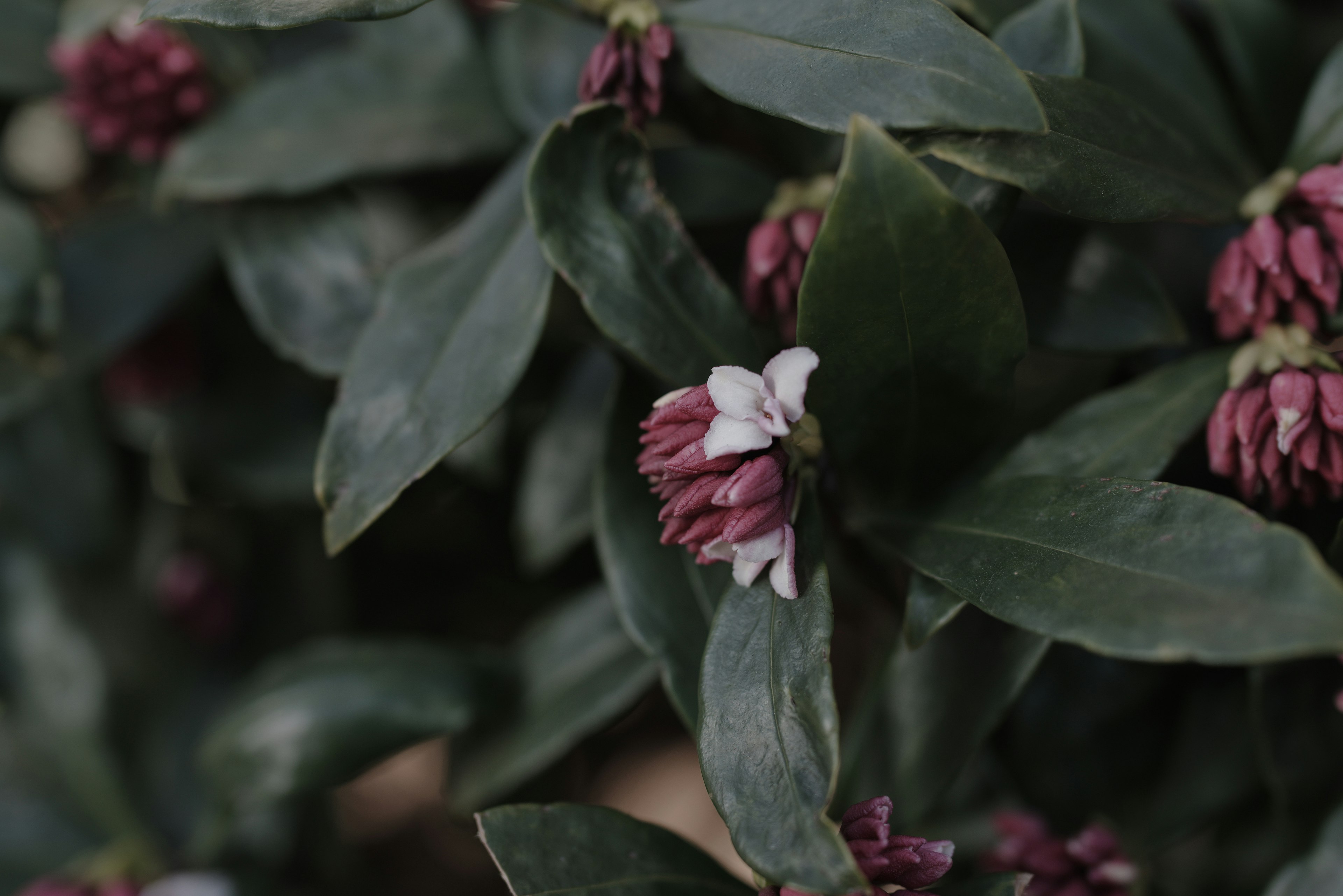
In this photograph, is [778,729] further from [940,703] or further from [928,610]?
[940,703]

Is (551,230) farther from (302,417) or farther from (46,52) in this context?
(46,52)

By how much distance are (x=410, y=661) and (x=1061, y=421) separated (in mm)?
671

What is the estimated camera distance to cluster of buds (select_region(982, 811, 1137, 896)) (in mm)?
802

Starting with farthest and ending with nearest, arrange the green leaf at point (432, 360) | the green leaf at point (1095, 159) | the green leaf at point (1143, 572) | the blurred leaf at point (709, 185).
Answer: the blurred leaf at point (709, 185), the green leaf at point (432, 360), the green leaf at point (1095, 159), the green leaf at point (1143, 572)

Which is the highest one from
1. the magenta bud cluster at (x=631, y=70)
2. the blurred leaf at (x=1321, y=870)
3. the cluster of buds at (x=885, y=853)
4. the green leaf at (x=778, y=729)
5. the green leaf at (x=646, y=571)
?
the magenta bud cluster at (x=631, y=70)

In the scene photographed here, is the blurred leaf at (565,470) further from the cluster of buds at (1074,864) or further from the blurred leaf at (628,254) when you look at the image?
the cluster of buds at (1074,864)

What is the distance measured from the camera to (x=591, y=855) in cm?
69

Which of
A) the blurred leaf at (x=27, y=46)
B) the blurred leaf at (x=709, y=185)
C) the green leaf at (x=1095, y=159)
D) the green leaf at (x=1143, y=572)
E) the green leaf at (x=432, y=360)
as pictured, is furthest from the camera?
the blurred leaf at (x=27, y=46)

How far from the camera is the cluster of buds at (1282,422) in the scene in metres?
0.64

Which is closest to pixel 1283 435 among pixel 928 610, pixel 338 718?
pixel 928 610

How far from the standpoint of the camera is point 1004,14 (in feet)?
2.57

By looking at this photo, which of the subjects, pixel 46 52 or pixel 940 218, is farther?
pixel 46 52

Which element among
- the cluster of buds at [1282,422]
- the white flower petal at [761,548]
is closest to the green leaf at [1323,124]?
the cluster of buds at [1282,422]

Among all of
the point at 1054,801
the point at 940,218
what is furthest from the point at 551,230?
the point at 1054,801
